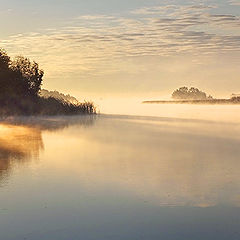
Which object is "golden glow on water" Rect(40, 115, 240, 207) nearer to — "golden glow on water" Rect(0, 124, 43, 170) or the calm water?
the calm water

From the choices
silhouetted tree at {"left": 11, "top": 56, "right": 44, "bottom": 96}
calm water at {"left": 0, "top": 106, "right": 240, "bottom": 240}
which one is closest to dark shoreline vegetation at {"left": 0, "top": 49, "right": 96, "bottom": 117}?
silhouetted tree at {"left": 11, "top": 56, "right": 44, "bottom": 96}

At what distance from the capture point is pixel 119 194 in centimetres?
1287

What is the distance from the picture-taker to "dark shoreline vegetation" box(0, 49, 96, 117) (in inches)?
2384

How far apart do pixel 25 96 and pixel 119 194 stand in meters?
51.4

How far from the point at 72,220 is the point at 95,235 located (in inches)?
40.9

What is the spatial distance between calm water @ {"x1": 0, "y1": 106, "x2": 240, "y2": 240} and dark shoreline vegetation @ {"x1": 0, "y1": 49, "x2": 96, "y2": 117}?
123 feet

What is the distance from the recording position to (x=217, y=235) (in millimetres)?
9375

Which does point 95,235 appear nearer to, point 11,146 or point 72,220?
point 72,220

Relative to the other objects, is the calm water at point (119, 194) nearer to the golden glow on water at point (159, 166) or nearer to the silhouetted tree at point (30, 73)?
the golden glow on water at point (159, 166)

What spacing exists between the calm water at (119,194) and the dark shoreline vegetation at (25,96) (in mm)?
37571

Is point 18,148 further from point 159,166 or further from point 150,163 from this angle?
point 159,166

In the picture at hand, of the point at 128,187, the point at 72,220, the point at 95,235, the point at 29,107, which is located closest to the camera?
the point at 95,235

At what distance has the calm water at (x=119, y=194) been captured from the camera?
9.69 m

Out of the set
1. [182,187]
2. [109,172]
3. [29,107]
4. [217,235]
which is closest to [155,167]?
[109,172]
